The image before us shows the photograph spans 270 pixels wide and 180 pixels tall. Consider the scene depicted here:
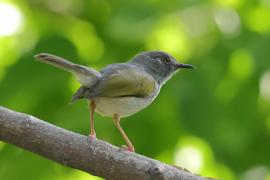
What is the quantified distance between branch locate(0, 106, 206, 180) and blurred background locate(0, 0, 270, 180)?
94 cm

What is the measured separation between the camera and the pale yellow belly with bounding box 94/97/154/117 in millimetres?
4621

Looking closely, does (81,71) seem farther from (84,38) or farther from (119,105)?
(84,38)

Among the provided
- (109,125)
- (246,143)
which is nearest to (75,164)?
(109,125)

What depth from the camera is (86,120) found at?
4.84 meters

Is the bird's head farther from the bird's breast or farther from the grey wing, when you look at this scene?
the bird's breast

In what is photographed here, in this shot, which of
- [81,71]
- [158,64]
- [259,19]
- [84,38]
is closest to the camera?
[81,71]

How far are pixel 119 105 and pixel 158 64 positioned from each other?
148cm

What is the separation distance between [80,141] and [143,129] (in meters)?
1.19

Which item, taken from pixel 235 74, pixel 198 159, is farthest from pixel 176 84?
pixel 198 159

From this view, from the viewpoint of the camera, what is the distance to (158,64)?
6.05 metres

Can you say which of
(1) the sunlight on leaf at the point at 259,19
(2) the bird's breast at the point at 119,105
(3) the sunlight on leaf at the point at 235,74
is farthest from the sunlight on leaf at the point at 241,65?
(2) the bird's breast at the point at 119,105

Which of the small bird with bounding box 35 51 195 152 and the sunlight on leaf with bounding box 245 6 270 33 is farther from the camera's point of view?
the sunlight on leaf with bounding box 245 6 270 33

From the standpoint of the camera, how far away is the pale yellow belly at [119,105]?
4.62 m

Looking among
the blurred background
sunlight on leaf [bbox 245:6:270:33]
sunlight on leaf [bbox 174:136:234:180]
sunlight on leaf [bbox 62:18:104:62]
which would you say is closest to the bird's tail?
the blurred background
